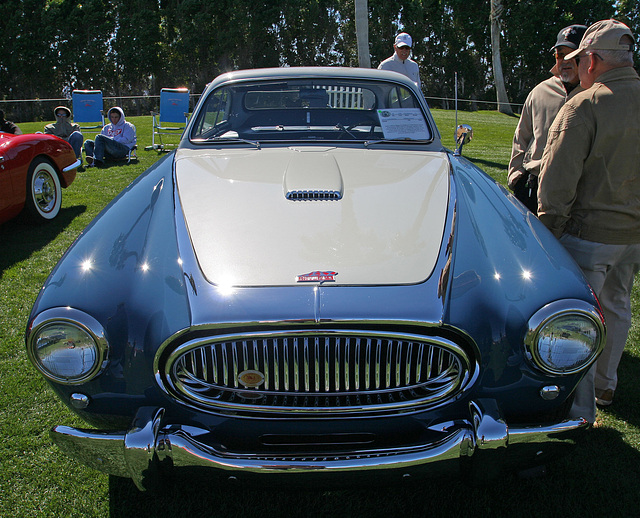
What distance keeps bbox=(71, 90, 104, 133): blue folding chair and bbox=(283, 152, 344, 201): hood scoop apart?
34.3ft

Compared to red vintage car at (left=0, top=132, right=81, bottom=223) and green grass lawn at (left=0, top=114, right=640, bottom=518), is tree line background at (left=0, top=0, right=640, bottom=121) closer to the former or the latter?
red vintage car at (left=0, top=132, right=81, bottom=223)

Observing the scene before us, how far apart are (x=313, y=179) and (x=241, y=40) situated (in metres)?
37.6

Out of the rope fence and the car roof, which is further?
the rope fence

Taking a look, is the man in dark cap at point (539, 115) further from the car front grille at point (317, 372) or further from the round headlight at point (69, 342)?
the round headlight at point (69, 342)

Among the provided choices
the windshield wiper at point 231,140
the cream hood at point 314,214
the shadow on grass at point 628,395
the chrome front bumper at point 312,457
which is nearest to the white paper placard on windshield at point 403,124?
the cream hood at point 314,214

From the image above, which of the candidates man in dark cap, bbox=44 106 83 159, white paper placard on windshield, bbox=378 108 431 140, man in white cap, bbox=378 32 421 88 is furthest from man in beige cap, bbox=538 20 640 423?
man in dark cap, bbox=44 106 83 159

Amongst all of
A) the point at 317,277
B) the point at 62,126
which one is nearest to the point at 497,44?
the point at 62,126

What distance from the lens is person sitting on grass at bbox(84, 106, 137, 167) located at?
9.12 m

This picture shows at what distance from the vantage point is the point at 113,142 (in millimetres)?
9172

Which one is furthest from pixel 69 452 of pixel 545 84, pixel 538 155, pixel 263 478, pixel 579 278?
pixel 545 84

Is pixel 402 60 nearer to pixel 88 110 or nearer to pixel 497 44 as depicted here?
pixel 88 110

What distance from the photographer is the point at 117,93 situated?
38125 millimetres

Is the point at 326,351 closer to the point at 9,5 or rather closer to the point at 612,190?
the point at 612,190

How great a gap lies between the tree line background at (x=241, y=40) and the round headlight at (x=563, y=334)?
3346 centimetres
